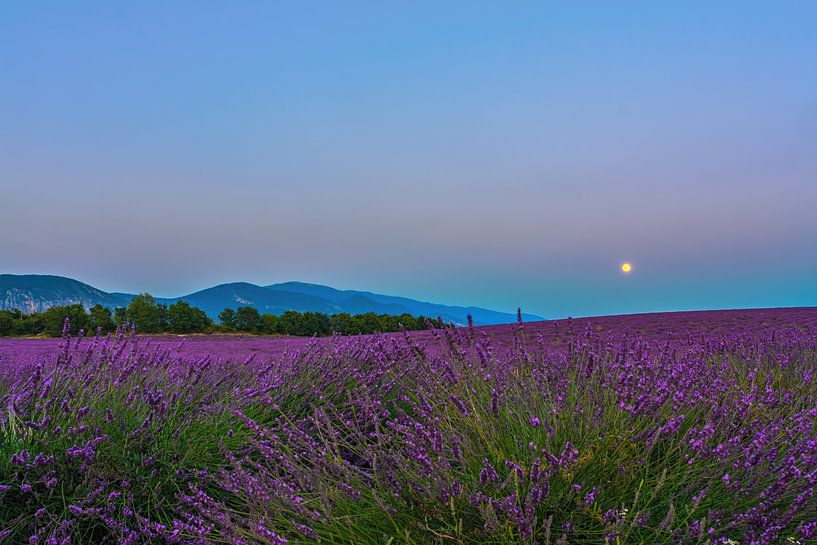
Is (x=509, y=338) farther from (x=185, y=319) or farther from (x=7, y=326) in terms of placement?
(x=7, y=326)

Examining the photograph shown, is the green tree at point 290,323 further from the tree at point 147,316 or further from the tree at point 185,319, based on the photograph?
the tree at point 147,316

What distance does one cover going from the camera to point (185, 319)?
18078mm

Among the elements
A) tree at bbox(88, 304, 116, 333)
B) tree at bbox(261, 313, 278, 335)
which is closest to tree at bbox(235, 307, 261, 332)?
tree at bbox(261, 313, 278, 335)

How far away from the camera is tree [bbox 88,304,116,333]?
59.7 feet

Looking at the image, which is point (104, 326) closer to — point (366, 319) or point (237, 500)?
point (366, 319)

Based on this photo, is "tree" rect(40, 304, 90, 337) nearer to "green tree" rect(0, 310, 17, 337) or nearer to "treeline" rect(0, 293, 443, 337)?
"treeline" rect(0, 293, 443, 337)

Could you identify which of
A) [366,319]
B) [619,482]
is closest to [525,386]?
[619,482]

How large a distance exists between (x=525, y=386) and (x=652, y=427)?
620 millimetres

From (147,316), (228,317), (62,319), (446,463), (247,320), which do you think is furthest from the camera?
(228,317)

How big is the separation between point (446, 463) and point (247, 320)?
58.3ft

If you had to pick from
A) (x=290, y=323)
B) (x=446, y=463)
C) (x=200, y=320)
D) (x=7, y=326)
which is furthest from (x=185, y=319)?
(x=446, y=463)

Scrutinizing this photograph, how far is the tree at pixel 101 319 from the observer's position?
59.7ft

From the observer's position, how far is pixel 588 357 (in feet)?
9.45

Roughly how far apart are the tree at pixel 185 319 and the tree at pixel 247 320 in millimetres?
1294
